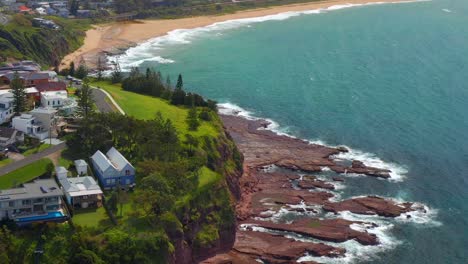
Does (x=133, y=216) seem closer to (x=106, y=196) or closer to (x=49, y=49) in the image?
(x=106, y=196)

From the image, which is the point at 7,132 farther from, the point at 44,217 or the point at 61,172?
the point at 44,217

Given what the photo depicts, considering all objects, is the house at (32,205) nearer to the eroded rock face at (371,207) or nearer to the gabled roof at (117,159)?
the gabled roof at (117,159)

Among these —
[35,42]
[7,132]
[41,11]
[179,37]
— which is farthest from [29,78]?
[41,11]

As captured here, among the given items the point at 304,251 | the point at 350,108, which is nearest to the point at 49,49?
the point at 350,108

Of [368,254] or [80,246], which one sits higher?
[80,246]

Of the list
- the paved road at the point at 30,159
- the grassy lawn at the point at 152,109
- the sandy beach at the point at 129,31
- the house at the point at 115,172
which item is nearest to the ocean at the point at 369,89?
the sandy beach at the point at 129,31
